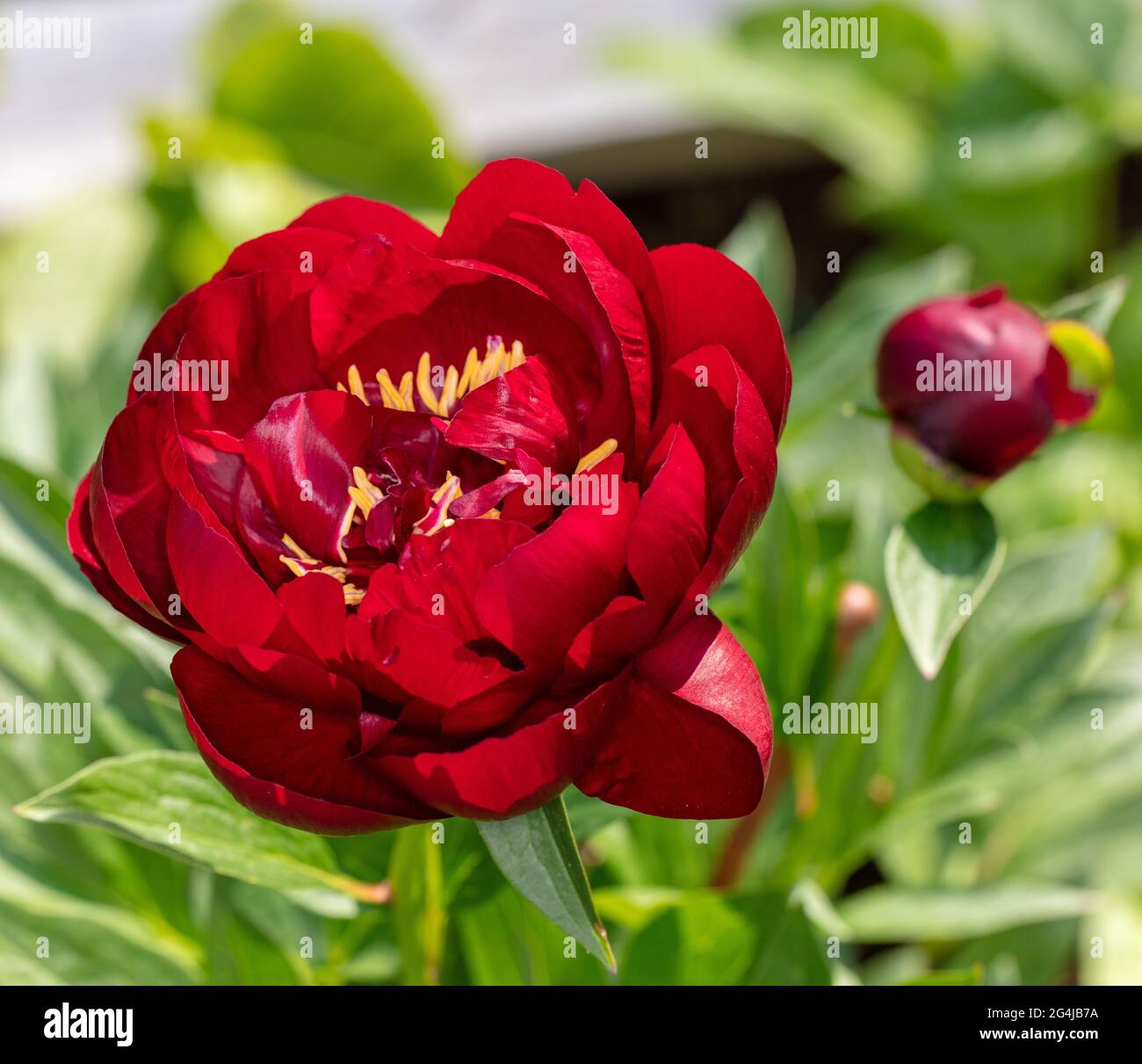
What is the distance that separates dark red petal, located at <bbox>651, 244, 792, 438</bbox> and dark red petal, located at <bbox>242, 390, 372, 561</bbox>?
12 cm

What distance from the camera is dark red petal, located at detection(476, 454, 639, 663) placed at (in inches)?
15.5

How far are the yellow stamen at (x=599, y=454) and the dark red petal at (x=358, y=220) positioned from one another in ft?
0.36

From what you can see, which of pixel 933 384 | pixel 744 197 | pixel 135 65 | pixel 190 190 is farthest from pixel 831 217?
pixel 933 384

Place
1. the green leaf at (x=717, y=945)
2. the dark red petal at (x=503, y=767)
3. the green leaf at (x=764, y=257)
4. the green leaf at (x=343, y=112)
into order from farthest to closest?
the green leaf at (x=343, y=112) → the green leaf at (x=764, y=257) → the green leaf at (x=717, y=945) → the dark red petal at (x=503, y=767)

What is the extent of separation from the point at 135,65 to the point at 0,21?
33 cm

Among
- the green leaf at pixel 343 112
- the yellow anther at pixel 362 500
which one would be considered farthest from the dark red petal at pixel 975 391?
the green leaf at pixel 343 112

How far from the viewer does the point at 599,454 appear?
1.44 feet

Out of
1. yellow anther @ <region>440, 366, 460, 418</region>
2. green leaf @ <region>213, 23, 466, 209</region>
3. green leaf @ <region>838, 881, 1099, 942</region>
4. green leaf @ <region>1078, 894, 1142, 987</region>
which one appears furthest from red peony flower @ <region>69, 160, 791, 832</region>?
green leaf @ <region>213, 23, 466, 209</region>

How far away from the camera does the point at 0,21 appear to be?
169cm

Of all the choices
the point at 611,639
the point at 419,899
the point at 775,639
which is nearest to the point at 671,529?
the point at 611,639

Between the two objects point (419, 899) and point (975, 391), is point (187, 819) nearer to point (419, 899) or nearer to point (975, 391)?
point (419, 899)

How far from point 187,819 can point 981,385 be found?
1.16 ft

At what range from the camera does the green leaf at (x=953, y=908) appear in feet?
2.30

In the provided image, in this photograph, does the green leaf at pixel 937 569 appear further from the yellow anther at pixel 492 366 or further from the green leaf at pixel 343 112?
the green leaf at pixel 343 112
